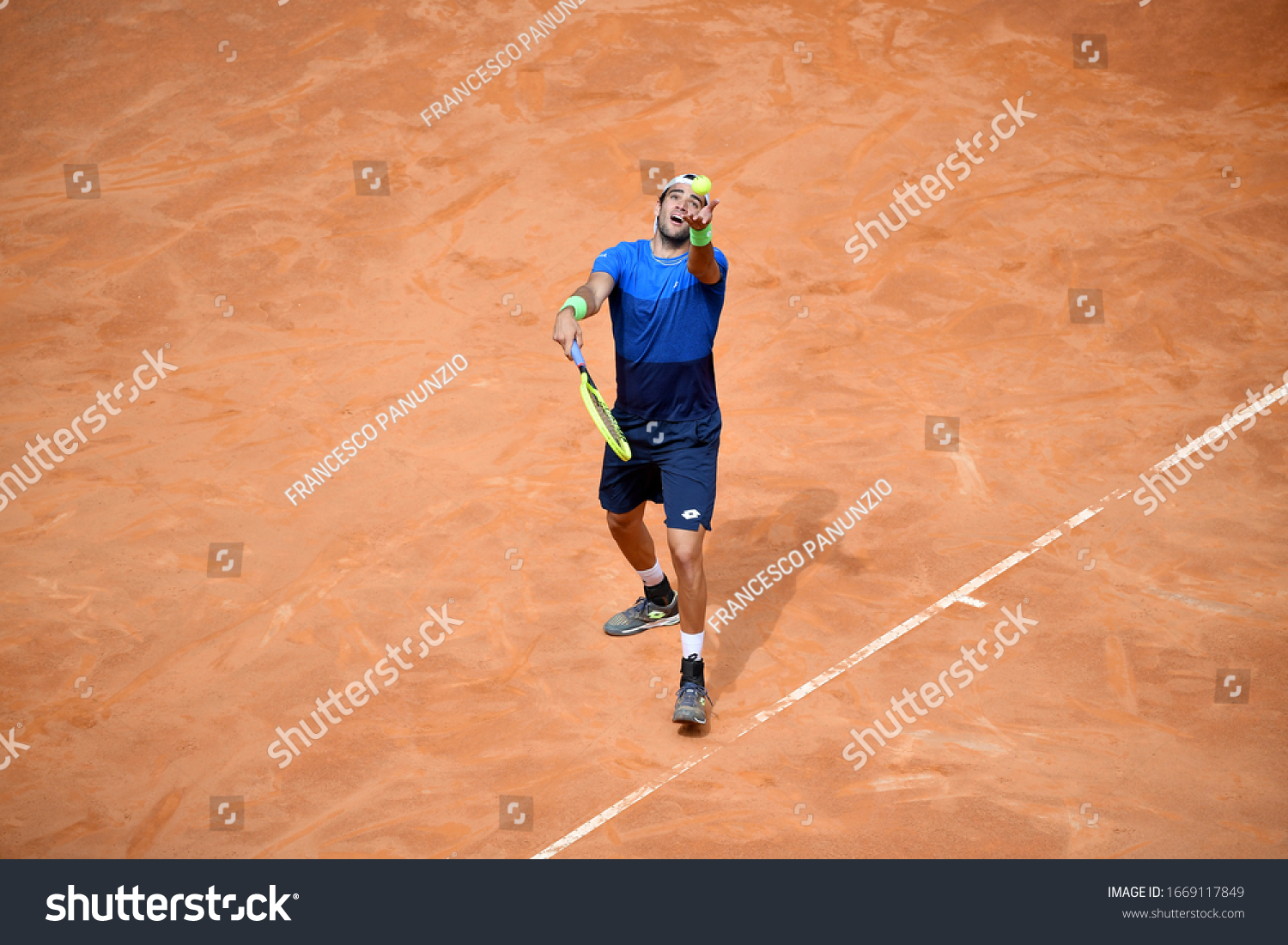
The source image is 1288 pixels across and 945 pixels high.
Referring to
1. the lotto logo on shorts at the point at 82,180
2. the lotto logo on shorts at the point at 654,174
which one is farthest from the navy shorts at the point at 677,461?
the lotto logo on shorts at the point at 82,180

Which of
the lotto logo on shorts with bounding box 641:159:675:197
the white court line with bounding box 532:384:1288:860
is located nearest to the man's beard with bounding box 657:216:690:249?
the white court line with bounding box 532:384:1288:860

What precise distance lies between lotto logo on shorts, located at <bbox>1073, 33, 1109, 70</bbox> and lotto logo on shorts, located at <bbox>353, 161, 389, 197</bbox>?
7.99 meters

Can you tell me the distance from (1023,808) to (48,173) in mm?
11441

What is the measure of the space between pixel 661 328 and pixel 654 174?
656 cm

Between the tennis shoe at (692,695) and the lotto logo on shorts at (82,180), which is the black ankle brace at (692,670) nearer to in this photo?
the tennis shoe at (692,695)

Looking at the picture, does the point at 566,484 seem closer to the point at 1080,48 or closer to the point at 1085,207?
the point at 1085,207

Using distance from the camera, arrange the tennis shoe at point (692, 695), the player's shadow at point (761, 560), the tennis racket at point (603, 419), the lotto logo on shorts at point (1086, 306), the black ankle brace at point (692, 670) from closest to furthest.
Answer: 1. the tennis racket at point (603, 419)
2. the tennis shoe at point (692, 695)
3. the black ankle brace at point (692, 670)
4. the player's shadow at point (761, 560)
5. the lotto logo on shorts at point (1086, 306)

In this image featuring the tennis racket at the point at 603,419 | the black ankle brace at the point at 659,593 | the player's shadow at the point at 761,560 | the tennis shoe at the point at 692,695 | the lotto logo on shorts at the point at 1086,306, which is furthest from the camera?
the lotto logo on shorts at the point at 1086,306

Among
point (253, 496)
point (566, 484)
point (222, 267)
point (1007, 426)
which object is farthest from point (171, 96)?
point (1007, 426)

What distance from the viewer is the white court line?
6.16 m

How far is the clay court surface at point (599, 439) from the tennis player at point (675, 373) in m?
→ 0.96

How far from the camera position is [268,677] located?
729cm

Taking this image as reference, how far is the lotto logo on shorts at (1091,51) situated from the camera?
13898 mm

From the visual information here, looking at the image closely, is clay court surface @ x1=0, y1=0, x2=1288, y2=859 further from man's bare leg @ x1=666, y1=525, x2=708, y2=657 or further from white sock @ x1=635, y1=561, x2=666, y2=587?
man's bare leg @ x1=666, y1=525, x2=708, y2=657
